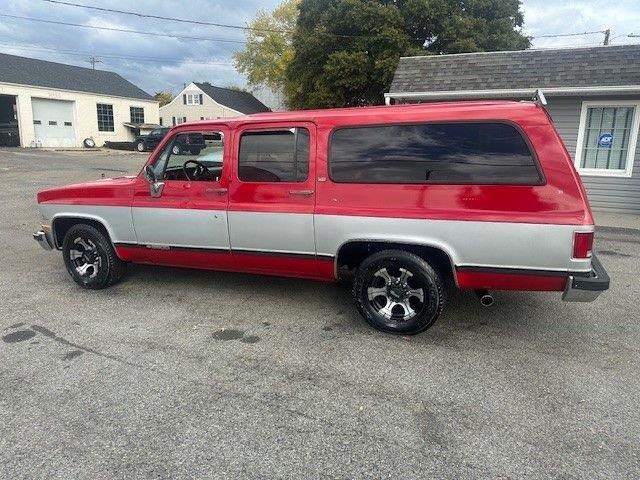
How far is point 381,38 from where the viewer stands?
80.2 ft

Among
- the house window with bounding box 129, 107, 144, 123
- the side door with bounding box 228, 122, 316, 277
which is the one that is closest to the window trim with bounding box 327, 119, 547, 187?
the side door with bounding box 228, 122, 316, 277

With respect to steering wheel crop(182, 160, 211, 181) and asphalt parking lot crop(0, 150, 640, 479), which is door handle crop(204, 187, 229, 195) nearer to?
steering wheel crop(182, 160, 211, 181)

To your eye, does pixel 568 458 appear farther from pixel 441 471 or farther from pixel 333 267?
pixel 333 267

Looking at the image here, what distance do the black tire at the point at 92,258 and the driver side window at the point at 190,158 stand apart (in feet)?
3.48

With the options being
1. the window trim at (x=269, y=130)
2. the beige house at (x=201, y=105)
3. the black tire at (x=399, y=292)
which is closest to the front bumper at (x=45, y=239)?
the window trim at (x=269, y=130)

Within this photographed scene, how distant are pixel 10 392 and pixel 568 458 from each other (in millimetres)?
3481

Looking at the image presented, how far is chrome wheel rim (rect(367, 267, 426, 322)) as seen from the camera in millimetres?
3855

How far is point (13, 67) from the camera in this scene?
2977 centimetres

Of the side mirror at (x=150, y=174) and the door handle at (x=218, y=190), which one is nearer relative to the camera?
the door handle at (x=218, y=190)

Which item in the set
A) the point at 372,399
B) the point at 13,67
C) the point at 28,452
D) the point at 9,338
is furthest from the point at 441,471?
the point at 13,67

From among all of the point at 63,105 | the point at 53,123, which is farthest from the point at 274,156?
the point at 63,105

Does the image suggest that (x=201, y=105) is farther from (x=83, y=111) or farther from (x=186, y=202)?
(x=186, y=202)

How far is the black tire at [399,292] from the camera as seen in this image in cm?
375

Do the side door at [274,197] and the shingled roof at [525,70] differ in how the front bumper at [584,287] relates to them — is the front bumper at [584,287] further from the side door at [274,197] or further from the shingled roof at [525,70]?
the shingled roof at [525,70]
